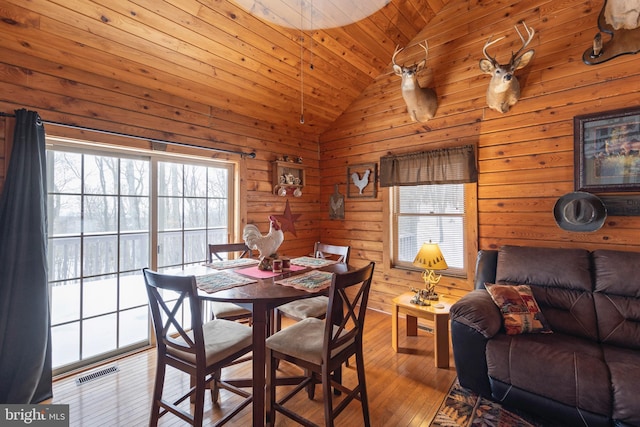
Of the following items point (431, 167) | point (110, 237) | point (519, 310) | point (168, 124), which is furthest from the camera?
point (431, 167)

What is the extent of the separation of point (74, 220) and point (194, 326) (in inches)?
68.7

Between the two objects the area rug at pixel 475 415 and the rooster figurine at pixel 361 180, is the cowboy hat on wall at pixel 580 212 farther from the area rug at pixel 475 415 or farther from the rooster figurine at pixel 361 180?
the rooster figurine at pixel 361 180

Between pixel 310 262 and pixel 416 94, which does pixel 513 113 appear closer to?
pixel 416 94

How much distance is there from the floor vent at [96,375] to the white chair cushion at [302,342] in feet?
5.31

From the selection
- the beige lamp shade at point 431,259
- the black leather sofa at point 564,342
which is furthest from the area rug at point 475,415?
the beige lamp shade at point 431,259

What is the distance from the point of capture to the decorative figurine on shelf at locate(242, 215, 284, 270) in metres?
2.17

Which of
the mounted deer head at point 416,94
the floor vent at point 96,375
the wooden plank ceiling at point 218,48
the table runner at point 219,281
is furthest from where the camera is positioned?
the mounted deer head at point 416,94

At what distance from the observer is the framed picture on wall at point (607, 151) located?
234 centimetres

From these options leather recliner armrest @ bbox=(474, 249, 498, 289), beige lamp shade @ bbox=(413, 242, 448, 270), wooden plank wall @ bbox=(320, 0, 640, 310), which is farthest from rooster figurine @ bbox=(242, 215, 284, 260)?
wooden plank wall @ bbox=(320, 0, 640, 310)

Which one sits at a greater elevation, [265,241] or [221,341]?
[265,241]

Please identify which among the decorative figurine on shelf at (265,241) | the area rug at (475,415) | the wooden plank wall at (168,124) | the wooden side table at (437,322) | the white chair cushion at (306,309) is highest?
the wooden plank wall at (168,124)

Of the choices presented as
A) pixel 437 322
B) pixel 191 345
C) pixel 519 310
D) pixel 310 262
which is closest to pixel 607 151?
pixel 519 310

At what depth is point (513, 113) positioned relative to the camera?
9.50ft

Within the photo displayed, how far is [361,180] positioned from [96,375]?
336cm
